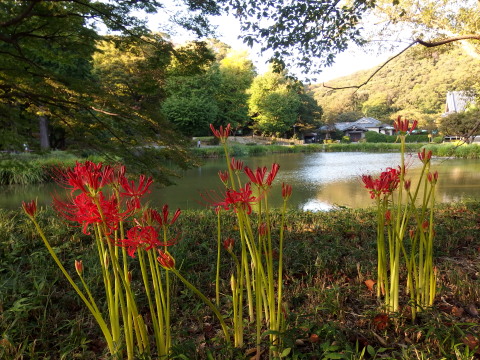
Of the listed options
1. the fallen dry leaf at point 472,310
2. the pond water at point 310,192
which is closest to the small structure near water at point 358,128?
the pond water at point 310,192

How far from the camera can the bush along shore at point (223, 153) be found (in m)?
9.04

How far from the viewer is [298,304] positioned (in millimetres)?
1866

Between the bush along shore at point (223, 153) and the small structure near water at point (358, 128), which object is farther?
the small structure near water at point (358, 128)

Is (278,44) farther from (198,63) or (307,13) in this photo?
(198,63)

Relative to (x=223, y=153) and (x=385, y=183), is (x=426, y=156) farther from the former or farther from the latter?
(x=223, y=153)

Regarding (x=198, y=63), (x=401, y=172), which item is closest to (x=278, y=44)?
(x=198, y=63)

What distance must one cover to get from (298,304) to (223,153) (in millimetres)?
21784

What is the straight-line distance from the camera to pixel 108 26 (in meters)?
3.49

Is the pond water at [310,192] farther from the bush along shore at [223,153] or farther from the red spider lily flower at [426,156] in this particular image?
the red spider lily flower at [426,156]

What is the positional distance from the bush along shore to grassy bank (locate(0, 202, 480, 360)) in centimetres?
143

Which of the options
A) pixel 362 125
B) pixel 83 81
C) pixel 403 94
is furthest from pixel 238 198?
pixel 403 94

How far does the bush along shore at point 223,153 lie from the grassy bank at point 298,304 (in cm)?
143

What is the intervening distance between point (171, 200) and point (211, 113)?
69.1 ft

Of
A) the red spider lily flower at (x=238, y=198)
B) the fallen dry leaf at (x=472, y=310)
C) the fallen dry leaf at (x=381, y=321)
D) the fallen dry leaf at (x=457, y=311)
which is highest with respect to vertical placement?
the red spider lily flower at (x=238, y=198)
